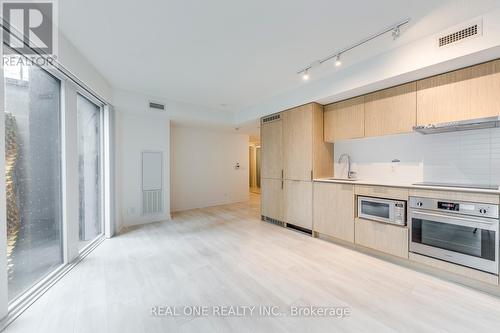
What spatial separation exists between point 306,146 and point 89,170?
3.65m

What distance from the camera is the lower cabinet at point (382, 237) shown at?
2506 mm

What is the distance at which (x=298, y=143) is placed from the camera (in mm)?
3770

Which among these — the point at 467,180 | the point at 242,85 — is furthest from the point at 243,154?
the point at 467,180

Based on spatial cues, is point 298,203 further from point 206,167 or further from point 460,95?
point 206,167

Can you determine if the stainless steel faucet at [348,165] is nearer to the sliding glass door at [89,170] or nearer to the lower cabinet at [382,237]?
the lower cabinet at [382,237]

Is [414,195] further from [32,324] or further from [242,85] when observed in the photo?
[32,324]

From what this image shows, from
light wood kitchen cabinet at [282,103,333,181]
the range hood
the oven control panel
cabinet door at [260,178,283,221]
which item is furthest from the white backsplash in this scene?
cabinet door at [260,178,283,221]

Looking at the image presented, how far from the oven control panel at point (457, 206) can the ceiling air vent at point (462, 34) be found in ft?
5.32

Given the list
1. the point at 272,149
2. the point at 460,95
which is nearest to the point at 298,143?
the point at 272,149

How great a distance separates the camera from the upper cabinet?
208 centimetres

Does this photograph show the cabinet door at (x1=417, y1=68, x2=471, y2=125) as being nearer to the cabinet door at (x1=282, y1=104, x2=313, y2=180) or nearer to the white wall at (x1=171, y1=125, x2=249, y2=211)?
the cabinet door at (x1=282, y1=104, x2=313, y2=180)

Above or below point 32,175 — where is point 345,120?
above

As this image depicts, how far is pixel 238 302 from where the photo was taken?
185 cm

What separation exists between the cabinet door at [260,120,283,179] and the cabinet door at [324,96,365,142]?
932 millimetres
